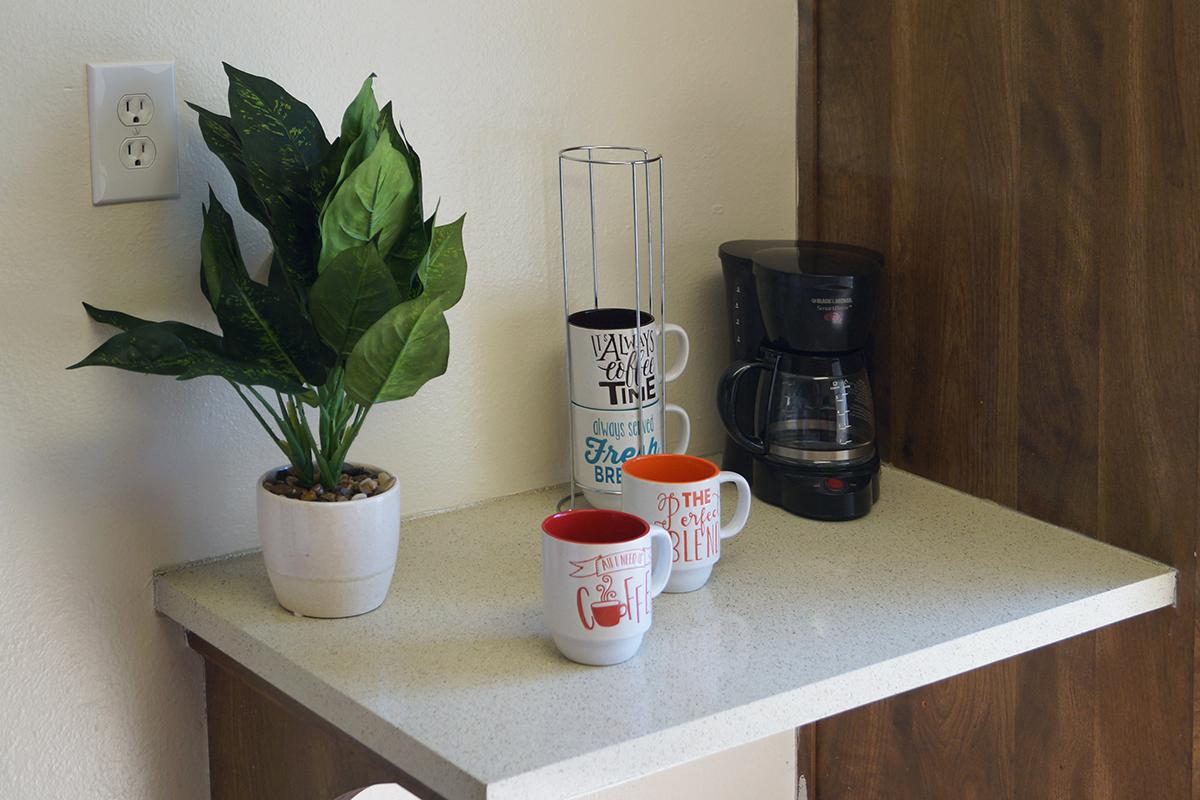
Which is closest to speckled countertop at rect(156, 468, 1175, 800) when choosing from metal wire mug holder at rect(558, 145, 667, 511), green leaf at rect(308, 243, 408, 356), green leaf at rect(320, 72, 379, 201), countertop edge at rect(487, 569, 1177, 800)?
countertop edge at rect(487, 569, 1177, 800)

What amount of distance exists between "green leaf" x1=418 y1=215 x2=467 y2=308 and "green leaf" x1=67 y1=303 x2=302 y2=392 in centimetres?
14

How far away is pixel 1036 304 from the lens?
124 centimetres

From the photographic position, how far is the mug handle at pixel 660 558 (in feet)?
3.39

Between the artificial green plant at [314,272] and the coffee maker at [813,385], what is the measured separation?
1.21ft

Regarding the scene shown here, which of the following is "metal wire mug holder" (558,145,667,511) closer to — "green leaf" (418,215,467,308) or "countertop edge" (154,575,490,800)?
"green leaf" (418,215,467,308)

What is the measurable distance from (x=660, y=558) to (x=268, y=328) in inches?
13.8

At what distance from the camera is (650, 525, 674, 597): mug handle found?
1.03 metres

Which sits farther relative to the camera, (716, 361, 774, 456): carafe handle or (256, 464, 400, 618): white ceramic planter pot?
(716, 361, 774, 456): carafe handle

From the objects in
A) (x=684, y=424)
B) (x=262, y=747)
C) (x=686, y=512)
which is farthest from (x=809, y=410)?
(x=262, y=747)

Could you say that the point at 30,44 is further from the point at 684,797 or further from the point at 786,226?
the point at 684,797

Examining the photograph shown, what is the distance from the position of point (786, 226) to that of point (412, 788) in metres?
0.81

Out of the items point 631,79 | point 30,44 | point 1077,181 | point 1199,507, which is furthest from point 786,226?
point 30,44

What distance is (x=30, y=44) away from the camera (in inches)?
40.7

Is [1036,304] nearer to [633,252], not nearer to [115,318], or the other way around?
[633,252]
